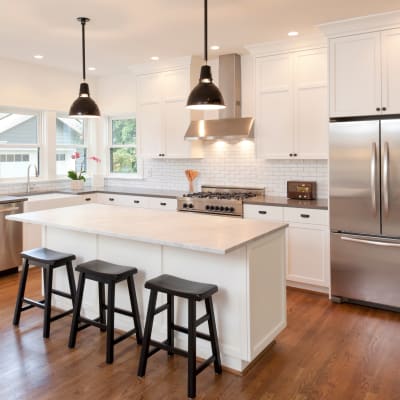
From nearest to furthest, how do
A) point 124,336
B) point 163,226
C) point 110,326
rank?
point 110,326 → point 124,336 → point 163,226

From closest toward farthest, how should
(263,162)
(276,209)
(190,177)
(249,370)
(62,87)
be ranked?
(249,370), (276,209), (263,162), (190,177), (62,87)

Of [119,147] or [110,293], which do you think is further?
[119,147]

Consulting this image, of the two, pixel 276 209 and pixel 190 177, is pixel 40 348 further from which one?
pixel 190 177

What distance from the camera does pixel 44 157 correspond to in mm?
6039

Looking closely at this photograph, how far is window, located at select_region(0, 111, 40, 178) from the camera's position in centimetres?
551

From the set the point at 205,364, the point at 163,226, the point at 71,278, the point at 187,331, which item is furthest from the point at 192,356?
the point at 71,278

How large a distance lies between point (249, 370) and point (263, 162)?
2961 millimetres

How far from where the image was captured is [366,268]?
3.83 m

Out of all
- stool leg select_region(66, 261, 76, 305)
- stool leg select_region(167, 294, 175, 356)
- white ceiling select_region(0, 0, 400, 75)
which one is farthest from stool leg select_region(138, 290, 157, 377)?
white ceiling select_region(0, 0, 400, 75)

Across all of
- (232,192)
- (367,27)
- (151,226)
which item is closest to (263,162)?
(232,192)

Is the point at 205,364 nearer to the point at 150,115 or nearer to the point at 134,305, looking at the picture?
the point at 134,305

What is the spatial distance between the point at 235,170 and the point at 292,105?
121 cm

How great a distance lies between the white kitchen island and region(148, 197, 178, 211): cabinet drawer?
5.67ft

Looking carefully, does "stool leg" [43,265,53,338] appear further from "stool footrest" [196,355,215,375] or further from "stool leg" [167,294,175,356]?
"stool footrest" [196,355,215,375]
